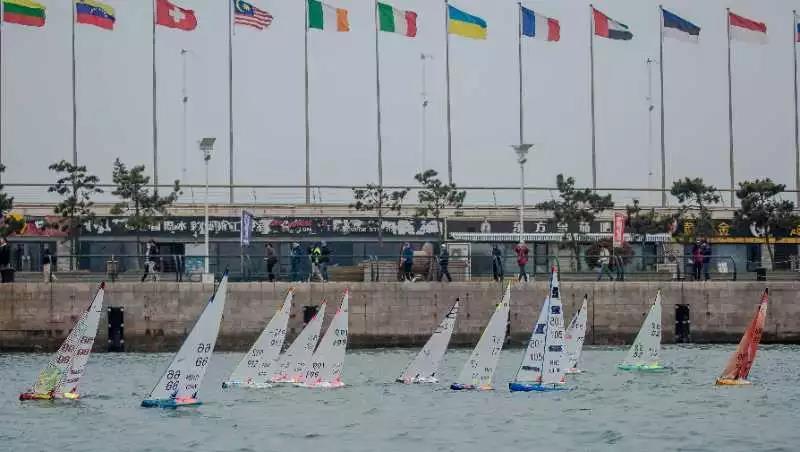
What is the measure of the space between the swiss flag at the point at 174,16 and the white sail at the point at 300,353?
29.4 metres

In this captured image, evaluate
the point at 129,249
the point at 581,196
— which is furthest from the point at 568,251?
the point at 129,249

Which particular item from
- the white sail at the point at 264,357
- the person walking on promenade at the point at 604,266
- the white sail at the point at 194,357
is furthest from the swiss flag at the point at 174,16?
the white sail at the point at 194,357

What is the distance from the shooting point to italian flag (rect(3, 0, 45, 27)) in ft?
249

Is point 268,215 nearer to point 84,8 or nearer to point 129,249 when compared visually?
point 129,249

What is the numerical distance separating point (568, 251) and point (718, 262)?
25.5 ft

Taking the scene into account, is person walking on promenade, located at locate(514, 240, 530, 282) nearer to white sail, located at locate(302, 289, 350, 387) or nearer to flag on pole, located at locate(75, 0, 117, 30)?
white sail, located at locate(302, 289, 350, 387)

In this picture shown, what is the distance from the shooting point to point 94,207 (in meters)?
84.5

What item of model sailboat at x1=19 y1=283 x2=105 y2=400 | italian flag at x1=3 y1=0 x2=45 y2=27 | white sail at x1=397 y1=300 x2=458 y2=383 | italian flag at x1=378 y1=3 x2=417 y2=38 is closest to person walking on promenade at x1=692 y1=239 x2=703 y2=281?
white sail at x1=397 y1=300 x2=458 y2=383

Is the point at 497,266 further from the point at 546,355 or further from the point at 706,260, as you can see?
the point at 546,355

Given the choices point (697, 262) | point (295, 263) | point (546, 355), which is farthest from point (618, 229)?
point (546, 355)

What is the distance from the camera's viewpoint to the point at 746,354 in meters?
50.2

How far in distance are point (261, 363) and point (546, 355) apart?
8.58m

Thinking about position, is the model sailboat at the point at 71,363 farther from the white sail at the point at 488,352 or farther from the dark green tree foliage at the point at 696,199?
the dark green tree foliage at the point at 696,199

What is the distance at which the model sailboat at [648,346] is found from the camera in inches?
2185
